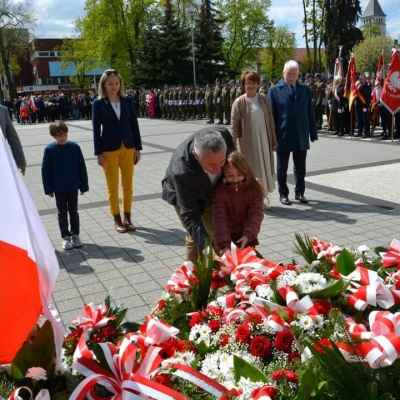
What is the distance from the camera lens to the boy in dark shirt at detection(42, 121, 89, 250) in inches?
208

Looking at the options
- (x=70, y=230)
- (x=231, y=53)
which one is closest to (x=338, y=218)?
(x=70, y=230)

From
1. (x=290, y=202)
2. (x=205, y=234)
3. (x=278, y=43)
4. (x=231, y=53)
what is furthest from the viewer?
(x=278, y=43)

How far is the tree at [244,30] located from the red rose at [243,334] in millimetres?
49707

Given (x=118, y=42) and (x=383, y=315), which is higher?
(x=118, y=42)

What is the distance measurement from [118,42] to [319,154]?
34.3 meters

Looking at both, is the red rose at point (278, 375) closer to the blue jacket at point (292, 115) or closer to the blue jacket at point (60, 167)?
the blue jacket at point (60, 167)

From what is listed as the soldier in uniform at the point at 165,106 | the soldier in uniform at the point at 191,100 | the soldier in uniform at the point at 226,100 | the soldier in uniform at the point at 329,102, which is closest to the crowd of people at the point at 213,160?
the soldier in uniform at the point at 329,102

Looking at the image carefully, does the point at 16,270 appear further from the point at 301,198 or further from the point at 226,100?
the point at 226,100

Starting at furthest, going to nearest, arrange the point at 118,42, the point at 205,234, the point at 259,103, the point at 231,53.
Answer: the point at 231,53, the point at 118,42, the point at 259,103, the point at 205,234

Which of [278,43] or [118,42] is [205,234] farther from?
[278,43]

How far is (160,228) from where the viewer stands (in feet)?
19.9

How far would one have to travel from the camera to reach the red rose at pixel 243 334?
1726mm

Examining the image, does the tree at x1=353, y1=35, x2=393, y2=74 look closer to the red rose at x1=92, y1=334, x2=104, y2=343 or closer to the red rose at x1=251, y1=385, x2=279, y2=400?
the red rose at x1=92, y1=334, x2=104, y2=343

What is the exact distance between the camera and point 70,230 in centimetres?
582
